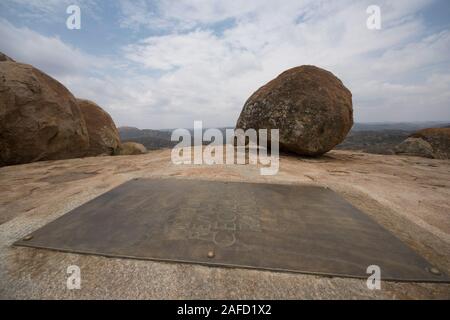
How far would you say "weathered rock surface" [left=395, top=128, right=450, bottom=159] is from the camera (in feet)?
26.3

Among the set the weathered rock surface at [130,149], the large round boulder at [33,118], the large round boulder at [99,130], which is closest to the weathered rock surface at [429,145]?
the weathered rock surface at [130,149]

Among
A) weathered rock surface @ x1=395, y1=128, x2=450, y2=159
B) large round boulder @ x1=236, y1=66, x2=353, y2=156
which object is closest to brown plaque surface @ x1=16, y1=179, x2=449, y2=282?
large round boulder @ x1=236, y1=66, x2=353, y2=156

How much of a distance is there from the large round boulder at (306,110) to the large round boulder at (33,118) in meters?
5.18

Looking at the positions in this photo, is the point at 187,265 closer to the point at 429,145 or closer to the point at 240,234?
the point at 240,234

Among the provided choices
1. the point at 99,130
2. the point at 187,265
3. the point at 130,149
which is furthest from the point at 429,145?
the point at 99,130

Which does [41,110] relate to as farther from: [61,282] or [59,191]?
[61,282]

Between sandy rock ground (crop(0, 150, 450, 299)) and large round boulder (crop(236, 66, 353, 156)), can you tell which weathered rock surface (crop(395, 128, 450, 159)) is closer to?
large round boulder (crop(236, 66, 353, 156))

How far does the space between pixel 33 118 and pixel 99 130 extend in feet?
9.00

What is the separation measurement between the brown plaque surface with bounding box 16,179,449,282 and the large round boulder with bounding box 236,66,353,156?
3.05 meters

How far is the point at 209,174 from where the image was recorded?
353cm

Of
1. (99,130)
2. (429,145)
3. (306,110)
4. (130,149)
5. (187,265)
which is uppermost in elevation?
(306,110)

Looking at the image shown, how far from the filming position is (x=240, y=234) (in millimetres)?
1686

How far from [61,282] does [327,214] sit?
86.7 inches
